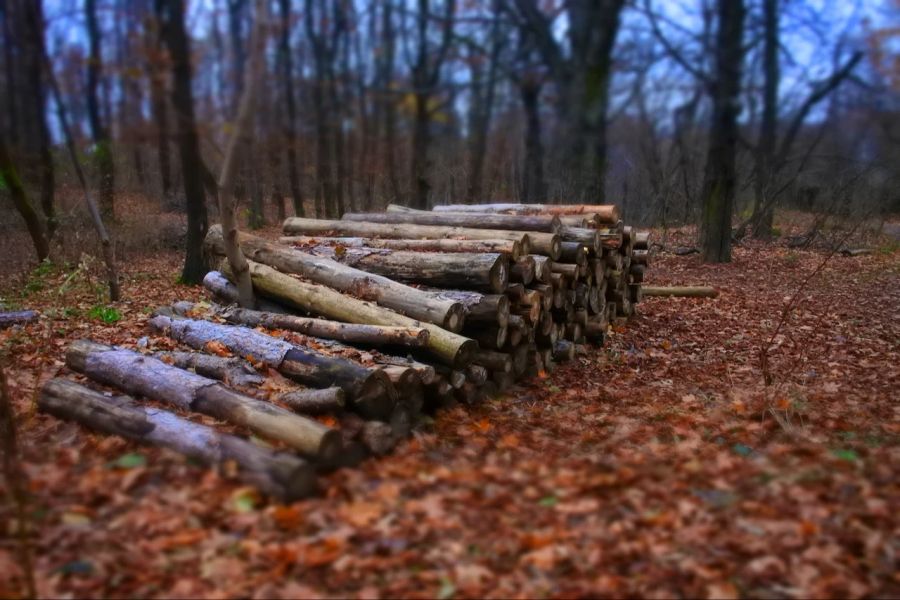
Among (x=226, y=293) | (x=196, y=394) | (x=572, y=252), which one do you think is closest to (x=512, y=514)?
(x=196, y=394)

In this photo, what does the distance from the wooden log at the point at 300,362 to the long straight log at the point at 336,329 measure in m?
0.37

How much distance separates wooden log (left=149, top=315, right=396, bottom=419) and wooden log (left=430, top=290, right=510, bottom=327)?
5.17 ft

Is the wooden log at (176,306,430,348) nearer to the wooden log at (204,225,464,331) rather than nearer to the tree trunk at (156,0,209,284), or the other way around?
the wooden log at (204,225,464,331)

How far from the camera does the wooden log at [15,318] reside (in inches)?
309

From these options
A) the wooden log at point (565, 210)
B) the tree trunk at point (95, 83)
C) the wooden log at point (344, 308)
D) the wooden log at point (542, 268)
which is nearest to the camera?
the wooden log at point (344, 308)

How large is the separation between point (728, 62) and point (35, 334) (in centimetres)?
1227

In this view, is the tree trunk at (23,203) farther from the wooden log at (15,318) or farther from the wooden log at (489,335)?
the wooden log at (489,335)

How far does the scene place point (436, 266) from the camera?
22.1ft

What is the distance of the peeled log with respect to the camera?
6.46 metres

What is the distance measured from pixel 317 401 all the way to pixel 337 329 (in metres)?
1.31

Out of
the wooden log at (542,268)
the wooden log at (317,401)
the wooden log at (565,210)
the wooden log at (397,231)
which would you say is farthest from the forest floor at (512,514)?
the wooden log at (565,210)

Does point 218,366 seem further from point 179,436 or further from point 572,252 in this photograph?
point 572,252

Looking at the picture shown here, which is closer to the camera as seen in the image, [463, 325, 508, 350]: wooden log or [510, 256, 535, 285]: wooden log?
[463, 325, 508, 350]: wooden log

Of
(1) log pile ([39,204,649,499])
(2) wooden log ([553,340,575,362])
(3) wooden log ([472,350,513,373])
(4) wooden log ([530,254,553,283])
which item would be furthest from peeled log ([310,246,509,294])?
(2) wooden log ([553,340,575,362])
